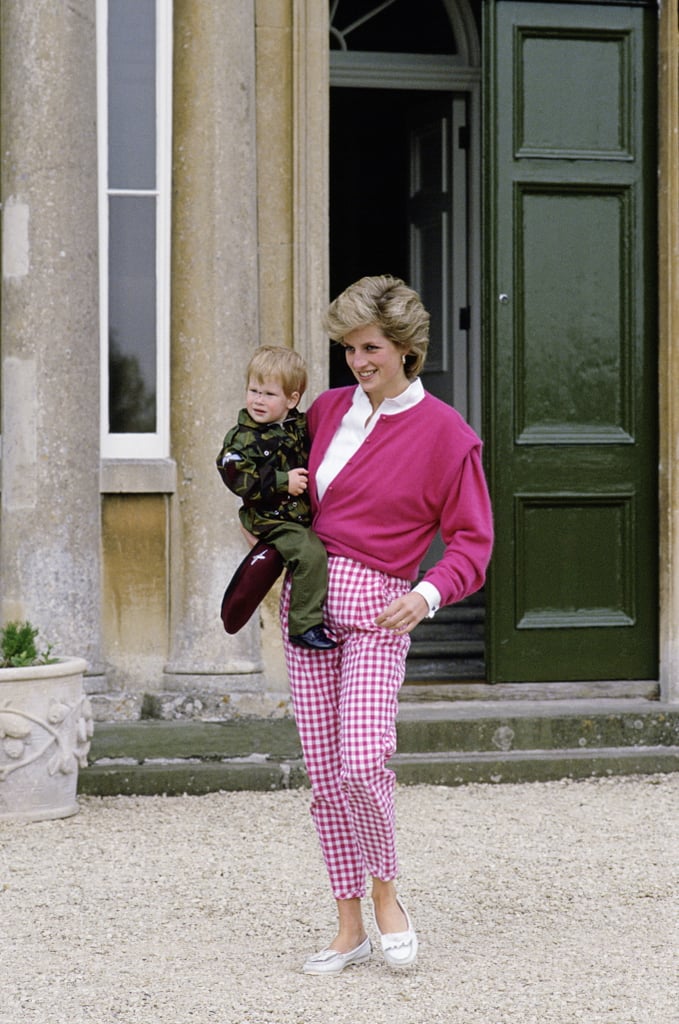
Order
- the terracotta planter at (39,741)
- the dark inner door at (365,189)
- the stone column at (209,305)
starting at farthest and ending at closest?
the dark inner door at (365,189) < the stone column at (209,305) < the terracotta planter at (39,741)

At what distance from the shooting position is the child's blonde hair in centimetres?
414

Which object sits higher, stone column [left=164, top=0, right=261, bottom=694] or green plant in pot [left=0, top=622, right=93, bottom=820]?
stone column [left=164, top=0, right=261, bottom=694]

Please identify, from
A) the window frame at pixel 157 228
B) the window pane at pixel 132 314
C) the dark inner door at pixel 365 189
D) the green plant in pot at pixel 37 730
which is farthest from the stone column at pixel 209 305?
the dark inner door at pixel 365 189

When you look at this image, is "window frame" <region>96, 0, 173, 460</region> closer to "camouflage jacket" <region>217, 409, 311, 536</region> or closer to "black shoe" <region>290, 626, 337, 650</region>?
"camouflage jacket" <region>217, 409, 311, 536</region>

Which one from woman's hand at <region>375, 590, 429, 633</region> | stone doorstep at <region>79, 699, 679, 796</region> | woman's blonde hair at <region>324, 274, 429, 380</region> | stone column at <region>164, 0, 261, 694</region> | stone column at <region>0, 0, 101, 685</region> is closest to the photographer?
woman's hand at <region>375, 590, 429, 633</region>

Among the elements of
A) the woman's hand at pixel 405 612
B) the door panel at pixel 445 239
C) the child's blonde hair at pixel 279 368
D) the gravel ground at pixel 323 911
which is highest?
the door panel at pixel 445 239

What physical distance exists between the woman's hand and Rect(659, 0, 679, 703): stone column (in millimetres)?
3892

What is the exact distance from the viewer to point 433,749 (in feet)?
22.7

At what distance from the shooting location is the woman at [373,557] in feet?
13.3

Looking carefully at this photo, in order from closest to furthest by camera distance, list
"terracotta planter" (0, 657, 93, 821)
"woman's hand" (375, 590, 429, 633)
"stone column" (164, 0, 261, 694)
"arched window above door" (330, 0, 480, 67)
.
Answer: "woman's hand" (375, 590, 429, 633) → "terracotta planter" (0, 657, 93, 821) → "stone column" (164, 0, 261, 694) → "arched window above door" (330, 0, 480, 67)

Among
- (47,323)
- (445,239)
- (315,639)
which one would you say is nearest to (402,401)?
(315,639)

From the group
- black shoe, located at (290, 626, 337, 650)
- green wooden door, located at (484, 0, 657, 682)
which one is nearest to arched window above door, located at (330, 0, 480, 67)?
green wooden door, located at (484, 0, 657, 682)

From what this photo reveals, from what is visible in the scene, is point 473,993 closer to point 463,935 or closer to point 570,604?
point 463,935

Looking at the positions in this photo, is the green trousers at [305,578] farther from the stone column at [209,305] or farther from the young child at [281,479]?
the stone column at [209,305]
